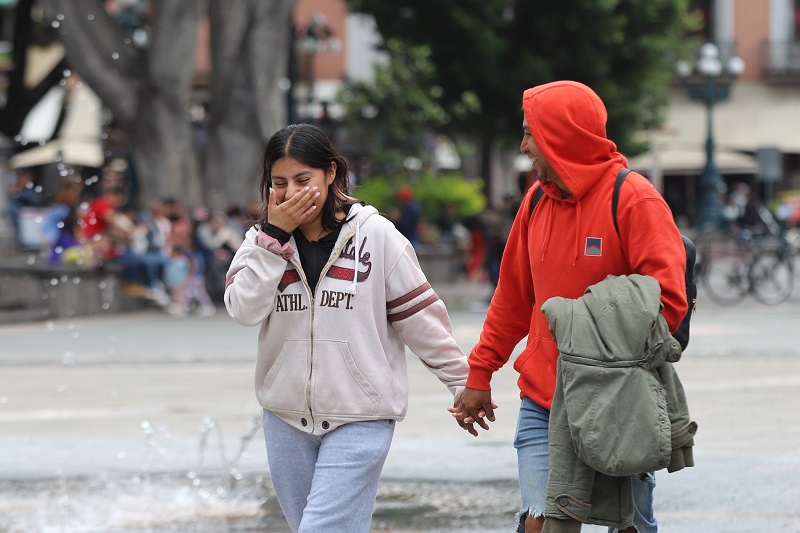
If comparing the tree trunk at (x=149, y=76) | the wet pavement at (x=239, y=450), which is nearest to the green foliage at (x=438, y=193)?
the tree trunk at (x=149, y=76)

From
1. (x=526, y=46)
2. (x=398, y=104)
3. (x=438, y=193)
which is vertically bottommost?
(x=438, y=193)

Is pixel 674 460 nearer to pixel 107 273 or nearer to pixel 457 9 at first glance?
pixel 107 273

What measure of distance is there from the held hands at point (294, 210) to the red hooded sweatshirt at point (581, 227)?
64cm

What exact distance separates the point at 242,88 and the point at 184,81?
0.85 meters

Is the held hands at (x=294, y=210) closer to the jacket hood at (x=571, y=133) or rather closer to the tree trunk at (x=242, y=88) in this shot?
the jacket hood at (x=571, y=133)

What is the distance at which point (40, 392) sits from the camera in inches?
475

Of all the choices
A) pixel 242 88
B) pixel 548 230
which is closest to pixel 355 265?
pixel 548 230

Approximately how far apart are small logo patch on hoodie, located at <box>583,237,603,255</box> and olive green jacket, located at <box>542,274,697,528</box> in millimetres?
121

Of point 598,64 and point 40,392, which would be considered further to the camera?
point 598,64

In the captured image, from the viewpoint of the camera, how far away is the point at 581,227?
13.5ft

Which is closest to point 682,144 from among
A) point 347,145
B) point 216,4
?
point 347,145

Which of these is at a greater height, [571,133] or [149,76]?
[149,76]

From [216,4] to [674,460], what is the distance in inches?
727

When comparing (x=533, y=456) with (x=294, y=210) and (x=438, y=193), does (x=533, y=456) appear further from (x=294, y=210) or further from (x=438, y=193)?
(x=438, y=193)
